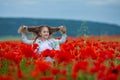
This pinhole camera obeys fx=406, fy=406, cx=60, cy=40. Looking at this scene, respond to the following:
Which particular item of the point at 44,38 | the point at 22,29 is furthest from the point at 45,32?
the point at 22,29

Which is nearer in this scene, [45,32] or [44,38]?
[45,32]

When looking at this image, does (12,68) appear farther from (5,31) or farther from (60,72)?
(5,31)

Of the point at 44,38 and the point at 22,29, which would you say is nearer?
the point at 22,29

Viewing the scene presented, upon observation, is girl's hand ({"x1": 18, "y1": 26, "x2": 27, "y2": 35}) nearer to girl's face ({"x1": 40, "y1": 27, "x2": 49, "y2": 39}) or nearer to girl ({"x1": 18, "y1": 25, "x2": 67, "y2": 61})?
girl ({"x1": 18, "y1": 25, "x2": 67, "y2": 61})

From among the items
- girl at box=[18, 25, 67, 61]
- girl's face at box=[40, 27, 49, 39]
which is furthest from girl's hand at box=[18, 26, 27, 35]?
girl's face at box=[40, 27, 49, 39]

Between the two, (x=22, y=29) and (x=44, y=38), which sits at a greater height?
(x=22, y=29)

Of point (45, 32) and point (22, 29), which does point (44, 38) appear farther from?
point (22, 29)

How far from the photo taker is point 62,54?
13.5ft

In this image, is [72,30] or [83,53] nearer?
[83,53]

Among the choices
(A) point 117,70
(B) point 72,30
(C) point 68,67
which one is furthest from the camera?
(B) point 72,30

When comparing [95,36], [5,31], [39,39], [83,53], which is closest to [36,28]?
[39,39]

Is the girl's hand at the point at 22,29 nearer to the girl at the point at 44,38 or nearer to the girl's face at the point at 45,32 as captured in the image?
the girl at the point at 44,38

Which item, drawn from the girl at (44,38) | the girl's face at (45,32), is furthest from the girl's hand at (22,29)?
the girl's face at (45,32)

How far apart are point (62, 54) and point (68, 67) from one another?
28.6 inches
